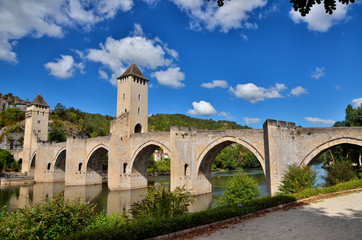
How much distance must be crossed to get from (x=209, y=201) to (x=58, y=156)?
90.9 ft

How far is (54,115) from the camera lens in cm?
7612

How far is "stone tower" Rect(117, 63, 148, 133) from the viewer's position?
3075cm

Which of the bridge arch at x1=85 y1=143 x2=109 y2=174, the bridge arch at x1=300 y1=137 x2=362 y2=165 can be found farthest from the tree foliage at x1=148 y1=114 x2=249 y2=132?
the bridge arch at x1=300 y1=137 x2=362 y2=165

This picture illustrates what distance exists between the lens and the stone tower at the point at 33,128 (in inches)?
1726

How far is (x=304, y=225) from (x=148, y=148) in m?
22.9

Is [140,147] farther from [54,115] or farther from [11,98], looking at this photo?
[11,98]

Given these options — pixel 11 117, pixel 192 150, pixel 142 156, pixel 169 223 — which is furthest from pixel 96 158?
pixel 11 117

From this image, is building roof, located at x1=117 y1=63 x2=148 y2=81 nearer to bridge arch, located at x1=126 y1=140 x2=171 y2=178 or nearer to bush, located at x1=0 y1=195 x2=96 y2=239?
bridge arch, located at x1=126 y1=140 x2=171 y2=178

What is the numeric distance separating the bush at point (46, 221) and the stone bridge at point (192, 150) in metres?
15.1

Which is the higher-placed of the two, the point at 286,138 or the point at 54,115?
the point at 54,115

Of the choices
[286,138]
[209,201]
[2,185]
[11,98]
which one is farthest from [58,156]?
[11,98]

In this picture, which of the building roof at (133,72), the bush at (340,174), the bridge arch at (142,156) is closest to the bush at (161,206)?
the bush at (340,174)

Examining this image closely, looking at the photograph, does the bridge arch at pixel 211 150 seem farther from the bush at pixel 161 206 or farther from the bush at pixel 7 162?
the bush at pixel 7 162

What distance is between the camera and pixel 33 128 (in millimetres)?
44344
